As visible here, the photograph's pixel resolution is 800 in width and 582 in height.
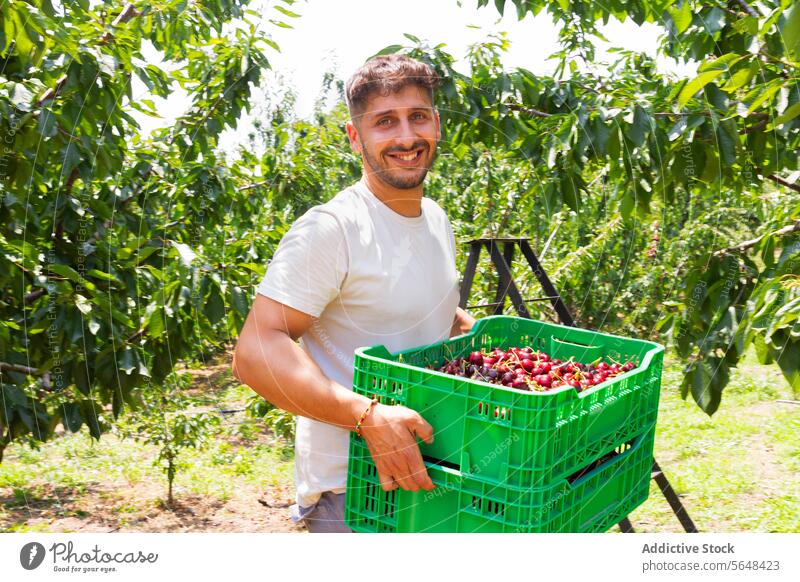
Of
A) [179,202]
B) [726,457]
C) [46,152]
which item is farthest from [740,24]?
[726,457]

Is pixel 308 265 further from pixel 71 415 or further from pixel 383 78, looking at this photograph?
pixel 71 415

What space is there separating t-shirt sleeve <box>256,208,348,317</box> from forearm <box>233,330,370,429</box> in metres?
0.08

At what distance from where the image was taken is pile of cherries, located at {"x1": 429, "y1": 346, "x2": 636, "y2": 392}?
1.35 meters

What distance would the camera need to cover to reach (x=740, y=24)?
6.07 feet

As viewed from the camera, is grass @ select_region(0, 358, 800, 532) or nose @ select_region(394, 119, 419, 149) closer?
nose @ select_region(394, 119, 419, 149)

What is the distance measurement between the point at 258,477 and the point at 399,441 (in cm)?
279

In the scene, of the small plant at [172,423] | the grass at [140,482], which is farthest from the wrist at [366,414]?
the grass at [140,482]

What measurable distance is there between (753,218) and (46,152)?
299 cm

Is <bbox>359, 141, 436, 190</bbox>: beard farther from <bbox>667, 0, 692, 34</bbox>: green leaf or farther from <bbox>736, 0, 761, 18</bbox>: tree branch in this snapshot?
<bbox>736, 0, 761, 18</bbox>: tree branch

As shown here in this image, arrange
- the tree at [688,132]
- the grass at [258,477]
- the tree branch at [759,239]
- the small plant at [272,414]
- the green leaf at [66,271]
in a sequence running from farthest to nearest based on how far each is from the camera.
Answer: the grass at [258,477] → the small plant at [272,414] → the green leaf at [66,271] → the tree branch at [759,239] → the tree at [688,132]

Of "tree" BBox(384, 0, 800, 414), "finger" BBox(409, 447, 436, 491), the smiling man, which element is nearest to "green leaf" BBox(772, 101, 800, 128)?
"tree" BBox(384, 0, 800, 414)

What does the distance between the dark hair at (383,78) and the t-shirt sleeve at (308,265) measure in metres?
0.28

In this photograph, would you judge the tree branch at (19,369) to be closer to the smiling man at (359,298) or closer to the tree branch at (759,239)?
the smiling man at (359,298)

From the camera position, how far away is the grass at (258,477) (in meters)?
3.27
